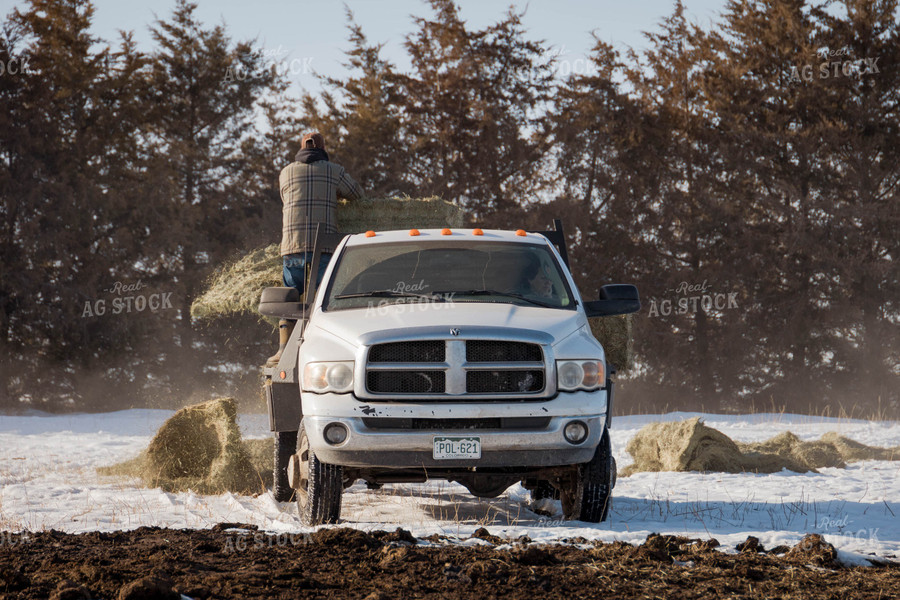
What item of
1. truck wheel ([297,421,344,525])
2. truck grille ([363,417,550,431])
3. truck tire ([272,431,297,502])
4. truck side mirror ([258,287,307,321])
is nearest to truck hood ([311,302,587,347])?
truck side mirror ([258,287,307,321])

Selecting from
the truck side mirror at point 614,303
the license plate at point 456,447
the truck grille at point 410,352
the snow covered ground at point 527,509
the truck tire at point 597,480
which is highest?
the truck side mirror at point 614,303

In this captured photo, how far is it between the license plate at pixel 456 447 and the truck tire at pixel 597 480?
0.95m

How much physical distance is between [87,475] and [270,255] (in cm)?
350

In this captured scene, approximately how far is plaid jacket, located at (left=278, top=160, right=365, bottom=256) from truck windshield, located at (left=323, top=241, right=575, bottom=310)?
2446 millimetres

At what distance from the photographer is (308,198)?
10.1m

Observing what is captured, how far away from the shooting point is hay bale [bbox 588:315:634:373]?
909 cm

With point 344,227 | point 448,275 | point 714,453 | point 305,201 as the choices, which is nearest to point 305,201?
point 305,201

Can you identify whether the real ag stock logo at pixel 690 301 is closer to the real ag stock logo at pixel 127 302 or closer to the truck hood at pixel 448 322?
the real ag stock logo at pixel 127 302

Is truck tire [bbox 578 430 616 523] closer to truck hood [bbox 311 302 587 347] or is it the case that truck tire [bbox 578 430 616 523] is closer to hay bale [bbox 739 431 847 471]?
truck hood [bbox 311 302 587 347]

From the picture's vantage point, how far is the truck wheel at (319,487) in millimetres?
6320

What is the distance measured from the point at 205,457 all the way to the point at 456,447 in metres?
4.78

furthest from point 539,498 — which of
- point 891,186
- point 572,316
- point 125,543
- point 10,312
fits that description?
point 891,186

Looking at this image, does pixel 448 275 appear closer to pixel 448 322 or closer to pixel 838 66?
pixel 448 322

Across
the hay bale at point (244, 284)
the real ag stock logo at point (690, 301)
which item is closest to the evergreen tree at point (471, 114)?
the real ag stock logo at point (690, 301)
